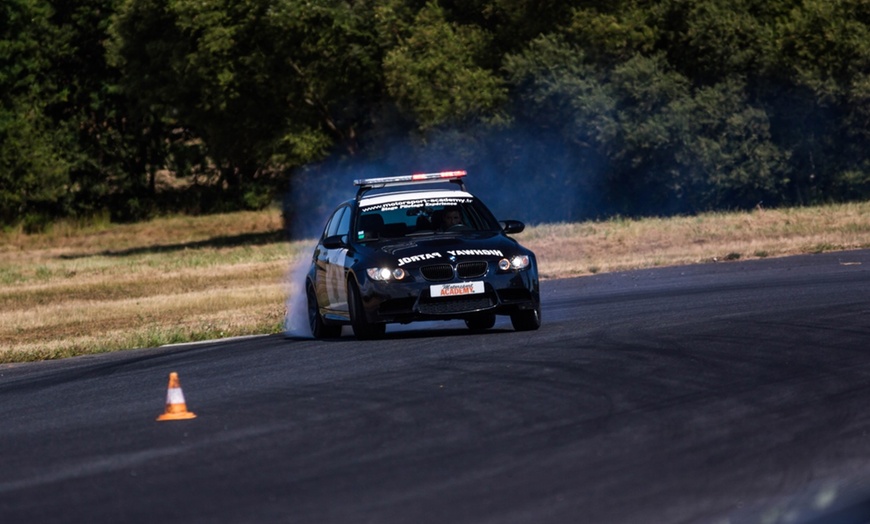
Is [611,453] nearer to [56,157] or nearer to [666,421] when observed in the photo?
[666,421]

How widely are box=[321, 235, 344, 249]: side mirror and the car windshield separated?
0.63 ft

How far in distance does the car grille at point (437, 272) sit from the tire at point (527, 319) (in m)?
0.84

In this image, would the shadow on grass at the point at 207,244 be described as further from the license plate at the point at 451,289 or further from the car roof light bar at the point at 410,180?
the license plate at the point at 451,289

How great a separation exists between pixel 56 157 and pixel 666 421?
188ft

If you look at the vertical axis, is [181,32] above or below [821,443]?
above

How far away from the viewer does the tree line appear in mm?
40438

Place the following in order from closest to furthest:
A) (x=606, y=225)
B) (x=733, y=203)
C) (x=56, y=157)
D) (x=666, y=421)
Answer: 1. (x=666, y=421)
2. (x=606, y=225)
3. (x=733, y=203)
4. (x=56, y=157)

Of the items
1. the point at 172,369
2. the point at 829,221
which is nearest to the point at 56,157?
the point at 829,221

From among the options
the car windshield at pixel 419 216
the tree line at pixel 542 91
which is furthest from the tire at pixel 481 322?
the tree line at pixel 542 91

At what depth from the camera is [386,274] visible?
14422 mm

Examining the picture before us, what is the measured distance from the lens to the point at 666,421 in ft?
28.2

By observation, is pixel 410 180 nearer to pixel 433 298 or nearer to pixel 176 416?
pixel 433 298

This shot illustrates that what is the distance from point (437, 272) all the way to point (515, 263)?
80cm

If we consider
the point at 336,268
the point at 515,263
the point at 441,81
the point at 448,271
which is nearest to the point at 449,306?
the point at 448,271
